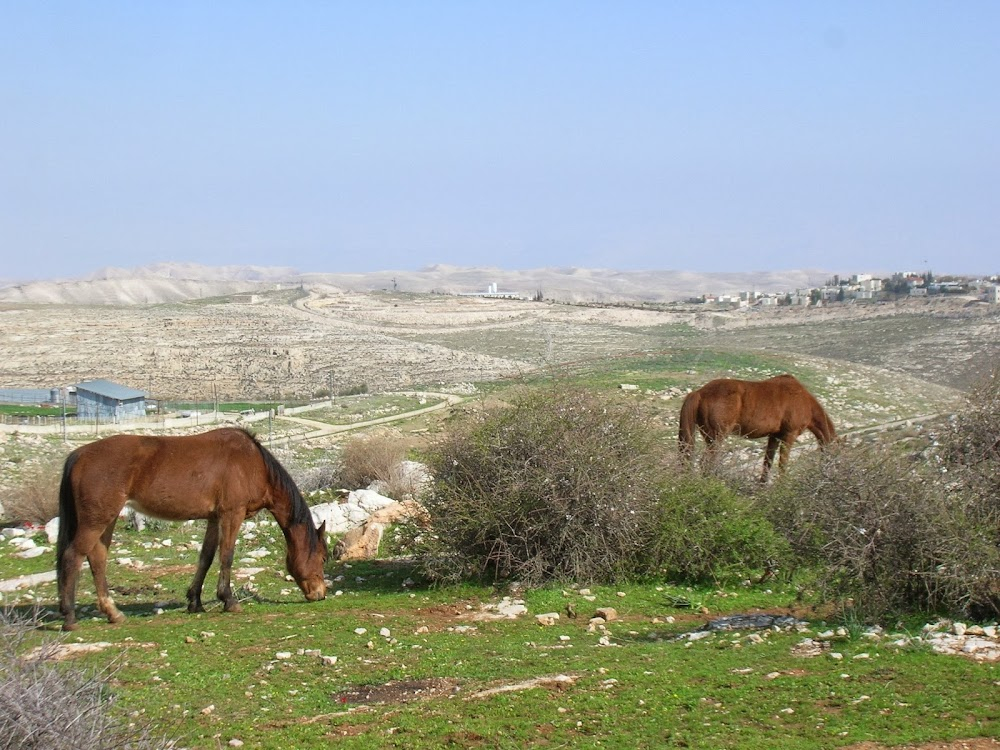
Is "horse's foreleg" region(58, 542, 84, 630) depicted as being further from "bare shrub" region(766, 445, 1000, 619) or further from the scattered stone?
"bare shrub" region(766, 445, 1000, 619)

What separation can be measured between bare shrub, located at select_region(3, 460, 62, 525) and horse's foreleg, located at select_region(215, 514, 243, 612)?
793 centimetres

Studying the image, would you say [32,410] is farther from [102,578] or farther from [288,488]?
[102,578]

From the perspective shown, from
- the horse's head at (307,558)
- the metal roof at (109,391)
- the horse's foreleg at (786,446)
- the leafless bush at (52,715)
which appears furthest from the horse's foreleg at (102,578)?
Result: the metal roof at (109,391)

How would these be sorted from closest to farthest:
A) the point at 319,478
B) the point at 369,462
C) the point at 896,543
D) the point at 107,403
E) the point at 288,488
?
1. the point at 896,543
2. the point at 288,488
3. the point at 369,462
4. the point at 319,478
5. the point at 107,403

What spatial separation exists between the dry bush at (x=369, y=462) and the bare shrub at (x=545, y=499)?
793 cm

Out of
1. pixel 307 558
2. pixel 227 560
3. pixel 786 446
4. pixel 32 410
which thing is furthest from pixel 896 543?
pixel 32 410

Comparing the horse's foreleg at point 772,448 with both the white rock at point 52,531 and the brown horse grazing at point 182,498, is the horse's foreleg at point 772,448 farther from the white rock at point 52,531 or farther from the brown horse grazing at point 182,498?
the white rock at point 52,531

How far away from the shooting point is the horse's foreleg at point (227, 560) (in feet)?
39.3

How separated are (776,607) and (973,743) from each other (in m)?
5.18

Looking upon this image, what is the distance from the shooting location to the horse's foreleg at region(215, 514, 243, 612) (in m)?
12.0

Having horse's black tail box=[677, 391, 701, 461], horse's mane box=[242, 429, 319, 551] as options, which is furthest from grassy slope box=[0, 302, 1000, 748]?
horse's black tail box=[677, 391, 701, 461]

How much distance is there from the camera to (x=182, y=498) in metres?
11.7

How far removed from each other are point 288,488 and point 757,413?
894cm

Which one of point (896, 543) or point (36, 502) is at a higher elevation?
point (896, 543)
